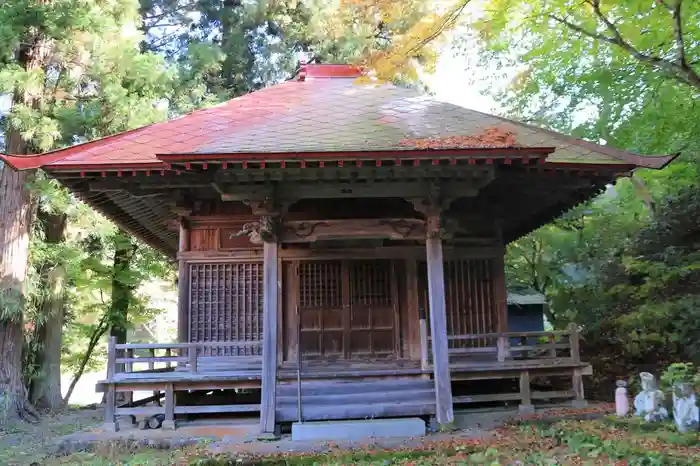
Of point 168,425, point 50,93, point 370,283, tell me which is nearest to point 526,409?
point 370,283

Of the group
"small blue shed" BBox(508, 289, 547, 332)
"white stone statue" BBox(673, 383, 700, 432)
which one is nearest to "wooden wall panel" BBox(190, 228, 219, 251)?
"white stone statue" BBox(673, 383, 700, 432)

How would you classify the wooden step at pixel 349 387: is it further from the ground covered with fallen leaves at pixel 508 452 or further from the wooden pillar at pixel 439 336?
the ground covered with fallen leaves at pixel 508 452

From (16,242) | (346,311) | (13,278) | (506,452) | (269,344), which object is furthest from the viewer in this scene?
(16,242)

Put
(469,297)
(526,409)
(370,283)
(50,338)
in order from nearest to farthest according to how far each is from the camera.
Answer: (526,409), (370,283), (469,297), (50,338)

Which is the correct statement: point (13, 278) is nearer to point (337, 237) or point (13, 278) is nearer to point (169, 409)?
point (169, 409)

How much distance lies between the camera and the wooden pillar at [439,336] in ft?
25.4

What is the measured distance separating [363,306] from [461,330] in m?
1.85

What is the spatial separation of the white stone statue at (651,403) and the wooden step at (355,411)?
2835mm

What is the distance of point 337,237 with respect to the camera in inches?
322

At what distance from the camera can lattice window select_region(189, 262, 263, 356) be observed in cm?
976

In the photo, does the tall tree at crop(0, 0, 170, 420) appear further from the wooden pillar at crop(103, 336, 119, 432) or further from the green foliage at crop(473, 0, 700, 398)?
the green foliage at crop(473, 0, 700, 398)

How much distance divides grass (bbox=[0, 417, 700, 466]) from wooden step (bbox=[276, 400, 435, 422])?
2.42 feet

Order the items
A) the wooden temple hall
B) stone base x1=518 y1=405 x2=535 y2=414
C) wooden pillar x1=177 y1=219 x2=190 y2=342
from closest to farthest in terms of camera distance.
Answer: the wooden temple hall < stone base x1=518 y1=405 x2=535 y2=414 < wooden pillar x1=177 y1=219 x2=190 y2=342

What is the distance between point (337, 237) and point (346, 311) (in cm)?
215
